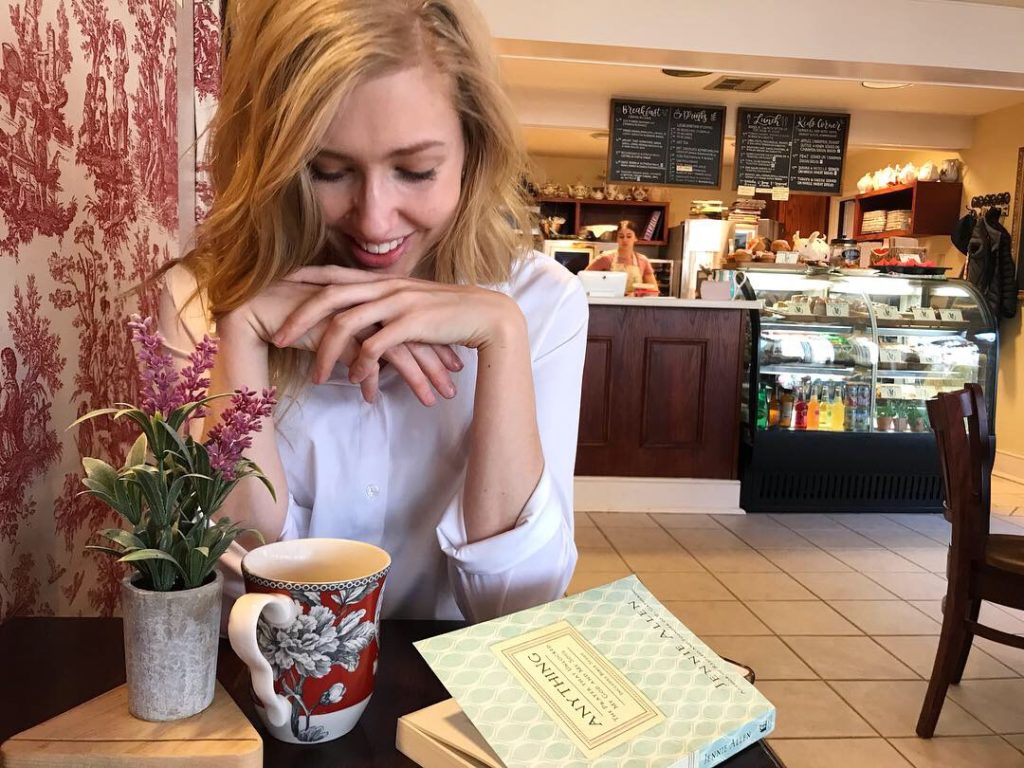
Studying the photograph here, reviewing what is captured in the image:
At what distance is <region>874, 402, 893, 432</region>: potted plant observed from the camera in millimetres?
4371

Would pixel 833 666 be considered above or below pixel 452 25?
below

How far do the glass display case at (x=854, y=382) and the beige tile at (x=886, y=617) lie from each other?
1283 mm

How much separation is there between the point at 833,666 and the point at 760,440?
1.86 m

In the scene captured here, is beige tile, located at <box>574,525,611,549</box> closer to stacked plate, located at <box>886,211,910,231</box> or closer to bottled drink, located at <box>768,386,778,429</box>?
bottled drink, located at <box>768,386,778,429</box>

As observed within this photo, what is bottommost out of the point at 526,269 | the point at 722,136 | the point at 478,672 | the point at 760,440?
the point at 760,440

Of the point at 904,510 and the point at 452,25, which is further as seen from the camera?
the point at 904,510

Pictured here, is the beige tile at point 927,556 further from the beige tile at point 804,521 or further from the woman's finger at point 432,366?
the woman's finger at point 432,366

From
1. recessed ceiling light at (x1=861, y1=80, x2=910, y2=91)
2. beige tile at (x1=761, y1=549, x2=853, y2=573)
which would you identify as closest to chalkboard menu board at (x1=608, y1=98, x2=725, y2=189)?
recessed ceiling light at (x1=861, y1=80, x2=910, y2=91)

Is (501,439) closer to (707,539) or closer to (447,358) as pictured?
(447,358)

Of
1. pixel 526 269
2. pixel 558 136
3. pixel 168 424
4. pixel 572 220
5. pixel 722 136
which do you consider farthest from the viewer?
pixel 572 220

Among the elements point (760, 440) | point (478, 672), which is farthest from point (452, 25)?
point (760, 440)

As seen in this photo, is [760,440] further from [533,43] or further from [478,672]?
[478,672]

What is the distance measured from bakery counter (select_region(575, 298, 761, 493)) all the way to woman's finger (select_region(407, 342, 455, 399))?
334 centimetres

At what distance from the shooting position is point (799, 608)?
3.01m
